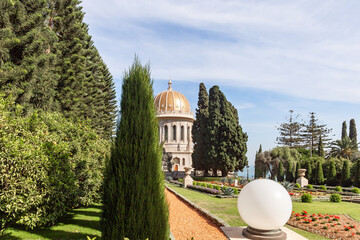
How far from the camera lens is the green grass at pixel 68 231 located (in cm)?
804

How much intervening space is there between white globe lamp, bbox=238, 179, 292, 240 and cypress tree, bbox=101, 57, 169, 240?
282 cm

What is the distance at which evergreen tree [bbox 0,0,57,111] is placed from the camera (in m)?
13.6

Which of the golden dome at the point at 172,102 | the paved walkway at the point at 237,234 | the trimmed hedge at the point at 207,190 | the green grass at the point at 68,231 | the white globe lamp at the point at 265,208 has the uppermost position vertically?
the golden dome at the point at 172,102

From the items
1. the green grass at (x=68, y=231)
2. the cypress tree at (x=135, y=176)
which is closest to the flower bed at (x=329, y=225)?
the cypress tree at (x=135, y=176)

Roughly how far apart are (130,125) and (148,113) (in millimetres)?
473

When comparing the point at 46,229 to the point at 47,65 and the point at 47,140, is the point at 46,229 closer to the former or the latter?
the point at 47,140

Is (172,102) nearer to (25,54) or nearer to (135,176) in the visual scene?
(25,54)

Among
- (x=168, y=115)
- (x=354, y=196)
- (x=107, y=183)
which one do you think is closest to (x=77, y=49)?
(x=107, y=183)

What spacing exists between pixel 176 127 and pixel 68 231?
2124 inches

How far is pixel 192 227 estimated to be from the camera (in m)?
9.41

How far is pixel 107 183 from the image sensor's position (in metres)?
5.32

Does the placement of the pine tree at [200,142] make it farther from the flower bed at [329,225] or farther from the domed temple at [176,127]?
the flower bed at [329,225]

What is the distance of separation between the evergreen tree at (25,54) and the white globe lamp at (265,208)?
12849mm

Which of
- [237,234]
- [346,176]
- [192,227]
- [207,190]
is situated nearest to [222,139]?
[346,176]
